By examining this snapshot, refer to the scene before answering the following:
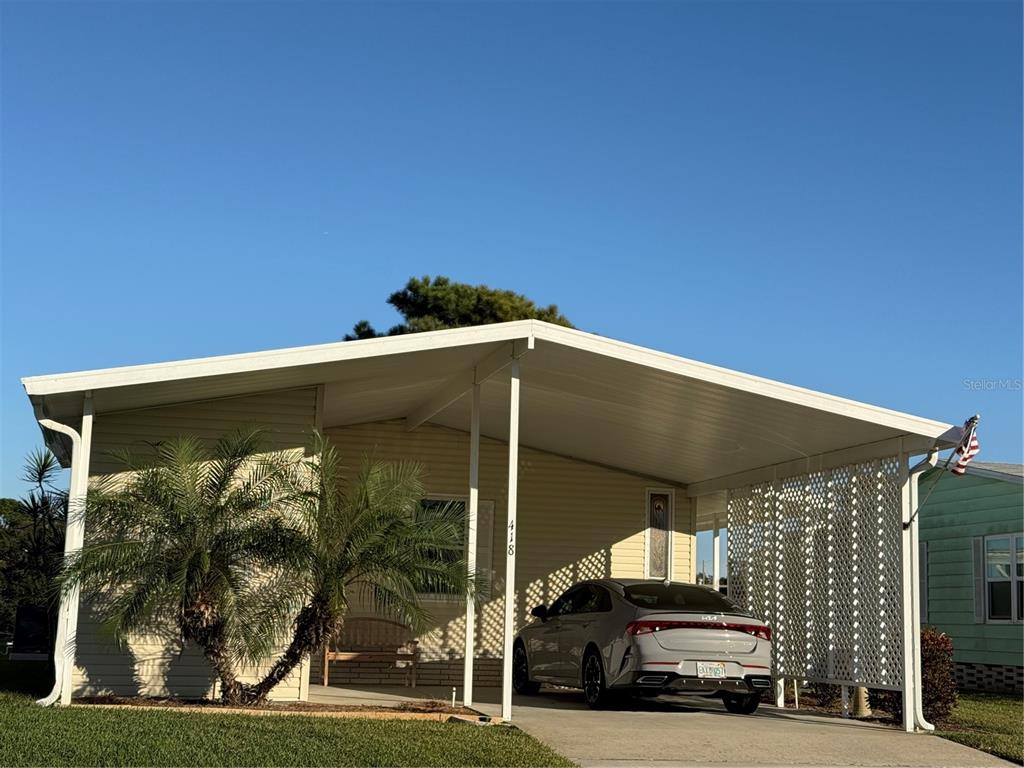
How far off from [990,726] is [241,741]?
758cm

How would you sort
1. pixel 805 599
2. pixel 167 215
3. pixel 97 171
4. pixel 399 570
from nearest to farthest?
pixel 399 570
pixel 805 599
pixel 97 171
pixel 167 215

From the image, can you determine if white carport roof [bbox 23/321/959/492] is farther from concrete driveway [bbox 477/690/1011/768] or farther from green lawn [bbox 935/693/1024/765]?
concrete driveway [bbox 477/690/1011/768]

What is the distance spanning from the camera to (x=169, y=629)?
448 inches

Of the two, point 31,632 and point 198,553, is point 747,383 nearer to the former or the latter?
point 198,553

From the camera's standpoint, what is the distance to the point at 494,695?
1338cm

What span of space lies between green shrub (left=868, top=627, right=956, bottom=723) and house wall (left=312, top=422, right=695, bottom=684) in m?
5.35

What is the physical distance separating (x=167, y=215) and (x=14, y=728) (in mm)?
9631

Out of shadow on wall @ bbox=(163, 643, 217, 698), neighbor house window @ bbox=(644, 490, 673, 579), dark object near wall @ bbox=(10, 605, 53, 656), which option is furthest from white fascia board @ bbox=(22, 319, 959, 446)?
neighbor house window @ bbox=(644, 490, 673, 579)

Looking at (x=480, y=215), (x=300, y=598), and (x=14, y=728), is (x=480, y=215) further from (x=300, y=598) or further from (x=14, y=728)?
(x=14, y=728)

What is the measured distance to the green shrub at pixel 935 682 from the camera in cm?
1177

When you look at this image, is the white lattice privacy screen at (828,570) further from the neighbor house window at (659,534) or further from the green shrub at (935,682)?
the neighbor house window at (659,534)

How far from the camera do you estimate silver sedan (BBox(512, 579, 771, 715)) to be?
11.2 m

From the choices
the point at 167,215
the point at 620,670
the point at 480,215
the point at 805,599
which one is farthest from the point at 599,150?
the point at 620,670

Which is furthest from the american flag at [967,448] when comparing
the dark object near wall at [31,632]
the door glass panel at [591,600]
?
the dark object near wall at [31,632]
